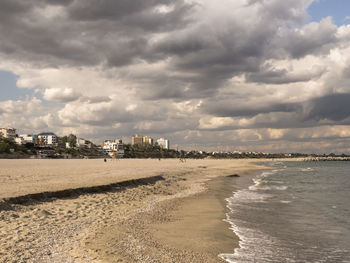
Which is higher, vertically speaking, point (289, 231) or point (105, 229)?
point (105, 229)

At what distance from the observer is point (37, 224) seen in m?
12.1

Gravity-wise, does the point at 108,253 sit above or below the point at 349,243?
above

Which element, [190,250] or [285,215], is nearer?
[190,250]

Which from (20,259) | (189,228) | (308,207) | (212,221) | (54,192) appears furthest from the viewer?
(308,207)

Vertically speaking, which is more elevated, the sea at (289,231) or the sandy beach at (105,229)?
the sandy beach at (105,229)

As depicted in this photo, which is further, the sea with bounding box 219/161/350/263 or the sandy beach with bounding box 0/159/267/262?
the sea with bounding box 219/161/350/263

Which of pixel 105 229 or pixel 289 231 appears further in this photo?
pixel 289 231

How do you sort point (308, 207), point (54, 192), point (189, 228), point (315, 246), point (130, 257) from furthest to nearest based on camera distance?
point (308, 207), point (54, 192), point (189, 228), point (315, 246), point (130, 257)

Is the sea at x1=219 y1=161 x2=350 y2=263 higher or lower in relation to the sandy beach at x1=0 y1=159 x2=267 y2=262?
lower

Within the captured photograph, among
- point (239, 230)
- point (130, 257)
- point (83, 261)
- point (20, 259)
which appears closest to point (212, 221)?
point (239, 230)

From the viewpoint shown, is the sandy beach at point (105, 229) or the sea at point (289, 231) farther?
the sea at point (289, 231)

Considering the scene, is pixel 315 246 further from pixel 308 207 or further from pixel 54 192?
pixel 54 192

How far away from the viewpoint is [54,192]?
18.3 meters

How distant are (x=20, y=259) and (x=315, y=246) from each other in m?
11.2
